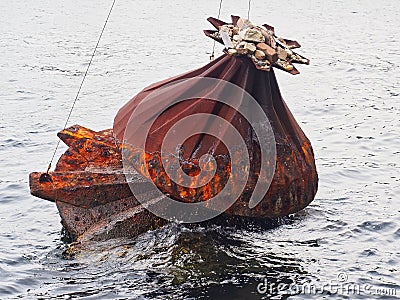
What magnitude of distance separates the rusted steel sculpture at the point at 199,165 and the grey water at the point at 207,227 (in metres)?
0.30

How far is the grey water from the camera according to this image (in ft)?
18.8

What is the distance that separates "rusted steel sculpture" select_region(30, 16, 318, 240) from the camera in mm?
5859

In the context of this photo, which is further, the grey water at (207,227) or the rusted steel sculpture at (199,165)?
the rusted steel sculpture at (199,165)

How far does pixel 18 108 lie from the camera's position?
12.0 metres

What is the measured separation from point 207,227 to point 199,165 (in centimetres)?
69

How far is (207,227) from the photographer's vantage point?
6266 millimetres

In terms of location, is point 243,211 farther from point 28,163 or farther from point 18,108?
point 18,108

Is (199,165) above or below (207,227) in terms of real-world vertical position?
above

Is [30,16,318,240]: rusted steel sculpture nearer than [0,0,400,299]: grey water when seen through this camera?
No

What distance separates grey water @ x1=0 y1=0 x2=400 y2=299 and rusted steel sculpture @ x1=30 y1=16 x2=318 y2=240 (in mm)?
305

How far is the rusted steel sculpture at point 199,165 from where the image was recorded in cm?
586

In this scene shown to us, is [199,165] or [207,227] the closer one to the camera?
[199,165]

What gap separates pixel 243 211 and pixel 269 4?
21688 mm

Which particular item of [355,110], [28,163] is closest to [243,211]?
[28,163]
